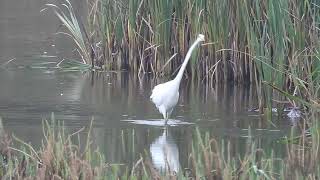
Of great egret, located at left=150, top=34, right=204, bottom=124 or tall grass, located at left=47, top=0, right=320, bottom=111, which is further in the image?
tall grass, located at left=47, top=0, right=320, bottom=111

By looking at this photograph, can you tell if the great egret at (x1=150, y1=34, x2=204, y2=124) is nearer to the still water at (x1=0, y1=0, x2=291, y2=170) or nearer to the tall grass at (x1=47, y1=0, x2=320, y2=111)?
the still water at (x1=0, y1=0, x2=291, y2=170)

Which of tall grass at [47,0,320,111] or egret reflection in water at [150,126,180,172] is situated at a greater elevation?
tall grass at [47,0,320,111]

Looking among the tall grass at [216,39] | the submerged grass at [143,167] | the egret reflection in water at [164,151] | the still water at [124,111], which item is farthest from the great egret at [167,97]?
the submerged grass at [143,167]

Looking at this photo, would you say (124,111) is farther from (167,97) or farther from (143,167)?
(143,167)

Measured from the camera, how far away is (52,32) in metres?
20.2

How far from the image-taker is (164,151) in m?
7.89

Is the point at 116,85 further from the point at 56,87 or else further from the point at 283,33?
the point at 283,33

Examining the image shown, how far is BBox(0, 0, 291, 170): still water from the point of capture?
29.0ft

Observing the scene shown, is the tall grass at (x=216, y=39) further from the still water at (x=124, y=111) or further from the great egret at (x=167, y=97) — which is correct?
the great egret at (x=167, y=97)

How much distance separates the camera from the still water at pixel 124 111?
883 cm

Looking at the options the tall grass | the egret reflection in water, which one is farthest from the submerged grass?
the tall grass

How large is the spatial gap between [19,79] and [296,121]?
16.1ft

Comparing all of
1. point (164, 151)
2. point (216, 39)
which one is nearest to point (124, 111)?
point (216, 39)

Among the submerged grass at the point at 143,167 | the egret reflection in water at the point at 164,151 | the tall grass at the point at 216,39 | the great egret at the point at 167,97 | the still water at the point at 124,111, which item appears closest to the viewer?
the submerged grass at the point at 143,167
